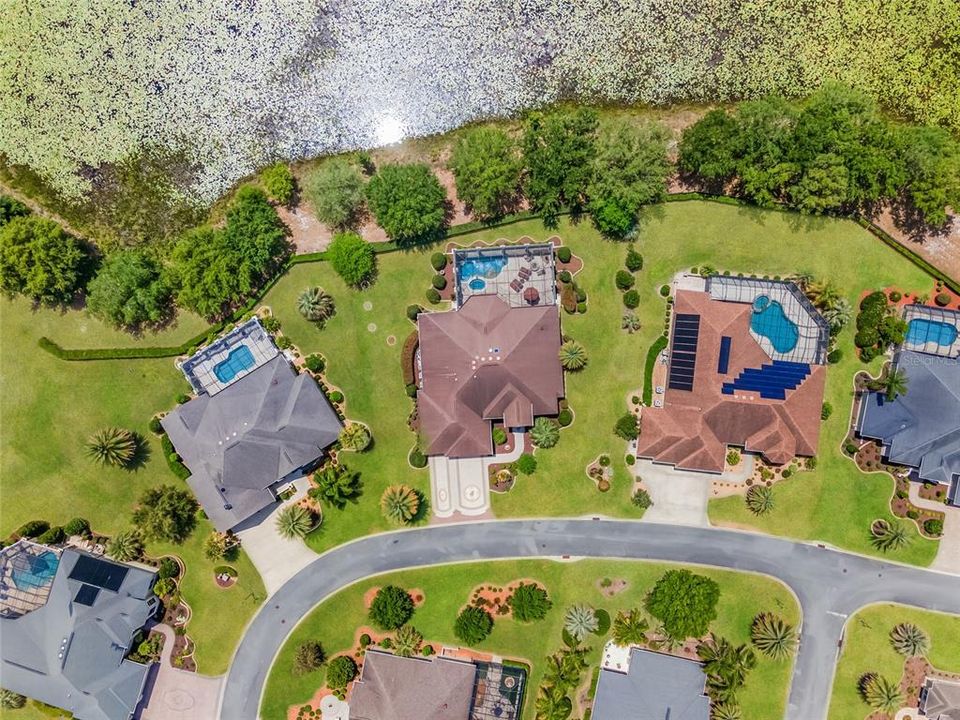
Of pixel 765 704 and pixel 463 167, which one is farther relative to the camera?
pixel 765 704

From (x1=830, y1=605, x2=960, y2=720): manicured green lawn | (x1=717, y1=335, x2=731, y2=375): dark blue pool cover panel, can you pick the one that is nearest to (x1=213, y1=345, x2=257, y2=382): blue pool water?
(x1=717, y1=335, x2=731, y2=375): dark blue pool cover panel

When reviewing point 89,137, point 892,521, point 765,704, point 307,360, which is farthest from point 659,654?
point 89,137

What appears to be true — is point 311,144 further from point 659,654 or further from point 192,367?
point 659,654

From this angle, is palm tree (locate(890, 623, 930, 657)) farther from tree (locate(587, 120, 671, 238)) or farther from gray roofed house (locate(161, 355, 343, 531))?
gray roofed house (locate(161, 355, 343, 531))

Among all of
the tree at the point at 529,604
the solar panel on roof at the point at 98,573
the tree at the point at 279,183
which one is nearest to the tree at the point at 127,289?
the tree at the point at 279,183

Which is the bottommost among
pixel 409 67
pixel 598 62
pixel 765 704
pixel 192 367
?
pixel 765 704

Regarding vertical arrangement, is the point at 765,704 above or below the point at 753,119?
below

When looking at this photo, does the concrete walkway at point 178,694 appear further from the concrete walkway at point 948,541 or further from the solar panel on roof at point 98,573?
the concrete walkway at point 948,541
